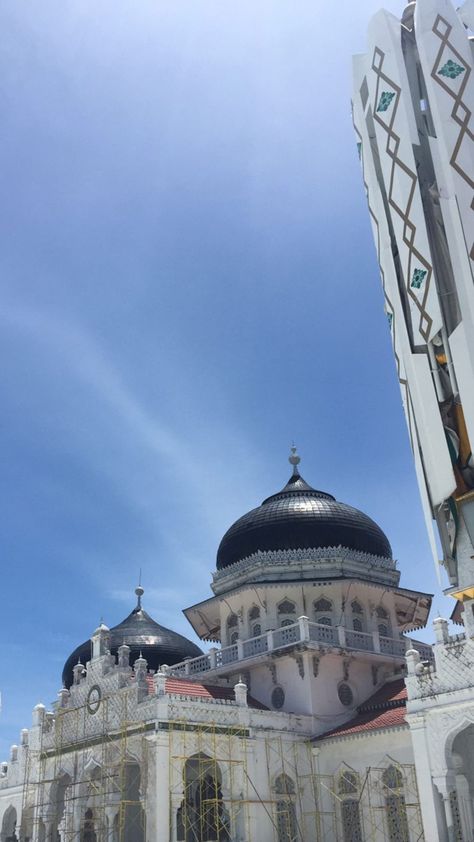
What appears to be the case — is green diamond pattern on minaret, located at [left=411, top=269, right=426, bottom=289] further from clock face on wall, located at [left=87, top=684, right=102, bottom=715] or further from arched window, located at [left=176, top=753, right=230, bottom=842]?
clock face on wall, located at [left=87, top=684, right=102, bottom=715]

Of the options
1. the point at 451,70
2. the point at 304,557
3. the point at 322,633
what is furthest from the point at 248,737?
the point at 451,70

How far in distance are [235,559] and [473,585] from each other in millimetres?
22301

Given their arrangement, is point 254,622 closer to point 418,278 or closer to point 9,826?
point 9,826

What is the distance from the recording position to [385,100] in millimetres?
12117

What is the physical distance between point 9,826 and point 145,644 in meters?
8.63

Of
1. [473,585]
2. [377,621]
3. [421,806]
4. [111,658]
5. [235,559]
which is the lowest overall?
[421,806]

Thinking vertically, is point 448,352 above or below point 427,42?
below

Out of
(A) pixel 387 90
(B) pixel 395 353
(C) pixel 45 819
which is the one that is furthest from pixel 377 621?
(A) pixel 387 90

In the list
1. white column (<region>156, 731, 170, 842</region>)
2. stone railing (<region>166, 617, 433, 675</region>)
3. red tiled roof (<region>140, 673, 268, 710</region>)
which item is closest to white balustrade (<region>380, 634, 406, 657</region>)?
stone railing (<region>166, 617, 433, 675</region>)

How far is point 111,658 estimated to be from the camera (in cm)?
2628

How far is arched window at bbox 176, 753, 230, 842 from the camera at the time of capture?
2306 centimetres

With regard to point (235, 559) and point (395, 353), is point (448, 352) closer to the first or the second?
point (395, 353)

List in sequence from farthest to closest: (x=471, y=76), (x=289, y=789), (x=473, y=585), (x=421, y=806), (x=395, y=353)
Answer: (x=289, y=789) → (x=421, y=806) → (x=395, y=353) → (x=471, y=76) → (x=473, y=585)

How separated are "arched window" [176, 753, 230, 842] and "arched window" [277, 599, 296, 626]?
6.18 m
